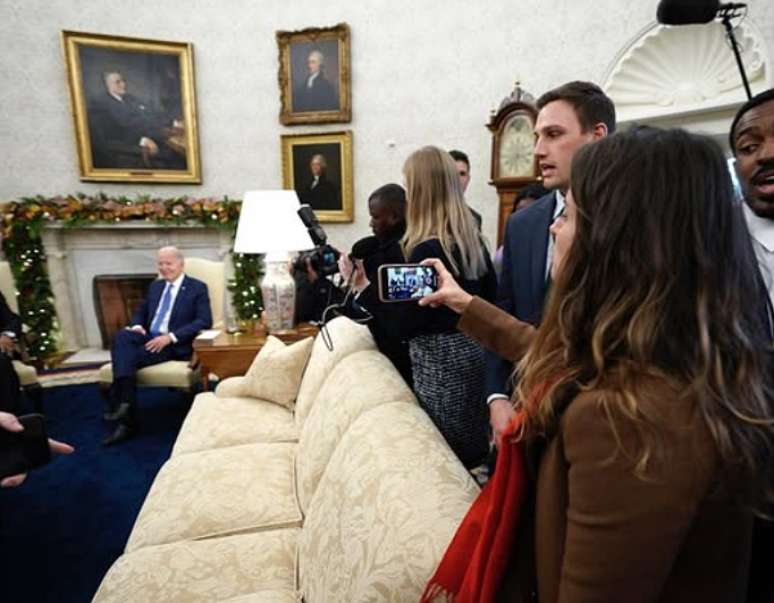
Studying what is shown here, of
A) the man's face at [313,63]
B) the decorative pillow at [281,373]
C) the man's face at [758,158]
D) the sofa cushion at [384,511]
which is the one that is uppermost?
the man's face at [313,63]

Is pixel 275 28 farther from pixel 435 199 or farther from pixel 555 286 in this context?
pixel 555 286

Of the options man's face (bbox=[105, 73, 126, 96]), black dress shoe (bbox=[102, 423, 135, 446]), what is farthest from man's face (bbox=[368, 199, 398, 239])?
man's face (bbox=[105, 73, 126, 96])

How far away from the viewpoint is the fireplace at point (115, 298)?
4379 millimetres

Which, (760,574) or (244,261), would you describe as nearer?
(760,574)

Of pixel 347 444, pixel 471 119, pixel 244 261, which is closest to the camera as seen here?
pixel 347 444

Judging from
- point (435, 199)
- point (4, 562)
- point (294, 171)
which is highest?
point (294, 171)

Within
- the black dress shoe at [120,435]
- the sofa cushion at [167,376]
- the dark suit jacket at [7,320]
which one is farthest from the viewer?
the dark suit jacket at [7,320]

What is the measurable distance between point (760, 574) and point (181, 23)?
17.3 feet

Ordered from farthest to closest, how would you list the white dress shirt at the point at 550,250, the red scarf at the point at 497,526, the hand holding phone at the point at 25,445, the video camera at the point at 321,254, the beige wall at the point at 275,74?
the beige wall at the point at 275,74, the video camera at the point at 321,254, the hand holding phone at the point at 25,445, the white dress shirt at the point at 550,250, the red scarf at the point at 497,526

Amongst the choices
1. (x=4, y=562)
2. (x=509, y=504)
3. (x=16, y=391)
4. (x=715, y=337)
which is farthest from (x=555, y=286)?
(x=16, y=391)

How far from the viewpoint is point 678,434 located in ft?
1.51

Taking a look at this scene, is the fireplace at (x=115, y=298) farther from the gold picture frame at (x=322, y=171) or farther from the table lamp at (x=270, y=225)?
the table lamp at (x=270, y=225)

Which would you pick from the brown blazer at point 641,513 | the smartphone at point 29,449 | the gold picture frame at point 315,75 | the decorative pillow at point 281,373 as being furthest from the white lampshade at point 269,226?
the brown blazer at point 641,513

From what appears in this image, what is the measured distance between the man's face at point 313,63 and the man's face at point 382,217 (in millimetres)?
3281
